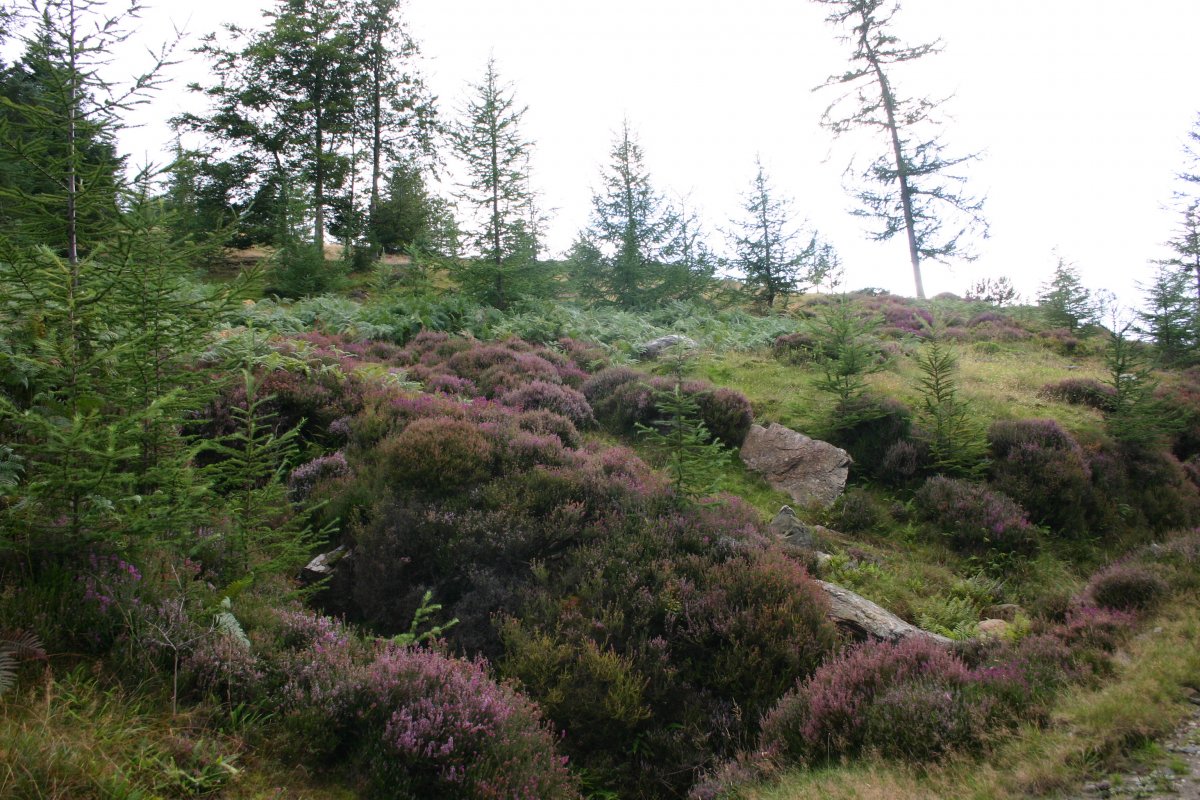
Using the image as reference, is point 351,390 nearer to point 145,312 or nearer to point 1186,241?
point 145,312

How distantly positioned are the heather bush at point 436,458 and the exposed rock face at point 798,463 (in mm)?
5018

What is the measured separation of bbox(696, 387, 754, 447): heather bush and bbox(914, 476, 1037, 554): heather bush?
3086 millimetres

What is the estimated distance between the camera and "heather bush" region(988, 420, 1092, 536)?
8.91m

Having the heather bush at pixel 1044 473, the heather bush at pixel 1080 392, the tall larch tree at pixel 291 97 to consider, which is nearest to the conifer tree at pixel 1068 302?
the heather bush at pixel 1080 392

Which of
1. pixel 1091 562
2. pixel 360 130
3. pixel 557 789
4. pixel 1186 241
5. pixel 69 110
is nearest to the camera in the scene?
pixel 557 789

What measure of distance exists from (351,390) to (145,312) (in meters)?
5.01

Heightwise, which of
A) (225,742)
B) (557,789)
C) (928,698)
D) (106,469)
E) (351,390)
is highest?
(351,390)

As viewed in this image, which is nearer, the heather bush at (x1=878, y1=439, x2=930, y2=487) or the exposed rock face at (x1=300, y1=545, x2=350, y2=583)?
the exposed rock face at (x1=300, y1=545, x2=350, y2=583)

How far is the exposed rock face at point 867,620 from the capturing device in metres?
5.93

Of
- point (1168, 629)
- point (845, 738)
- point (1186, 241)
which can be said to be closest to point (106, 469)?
point (845, 738)

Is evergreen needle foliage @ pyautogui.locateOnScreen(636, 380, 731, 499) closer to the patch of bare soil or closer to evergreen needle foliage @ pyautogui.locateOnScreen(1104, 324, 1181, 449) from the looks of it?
the patch of bare soil

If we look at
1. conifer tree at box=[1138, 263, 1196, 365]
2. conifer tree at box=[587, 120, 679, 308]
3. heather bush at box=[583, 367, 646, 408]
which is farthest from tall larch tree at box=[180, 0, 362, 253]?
conifer tree at box=[1138, 263, 1196, 365]

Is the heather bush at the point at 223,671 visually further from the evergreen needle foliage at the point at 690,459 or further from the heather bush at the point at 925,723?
the evergreen needle foliage at the point at 690,459

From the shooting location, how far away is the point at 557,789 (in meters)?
3.91
